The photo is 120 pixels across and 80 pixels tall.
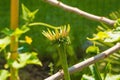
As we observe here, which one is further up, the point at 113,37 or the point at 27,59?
the point at 27,59

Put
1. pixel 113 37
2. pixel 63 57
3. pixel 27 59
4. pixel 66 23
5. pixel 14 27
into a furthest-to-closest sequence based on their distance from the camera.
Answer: pixel 66 23, pixel 27 59, pixel 14 27, pixel 113 37, pixel 63 57

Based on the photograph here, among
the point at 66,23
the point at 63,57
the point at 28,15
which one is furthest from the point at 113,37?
the point at 66,23

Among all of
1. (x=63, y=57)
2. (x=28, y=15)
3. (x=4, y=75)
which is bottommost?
(x=63, y=57)

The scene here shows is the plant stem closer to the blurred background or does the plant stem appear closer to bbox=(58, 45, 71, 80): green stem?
bbox=(58, 45, 71, 80): green stem

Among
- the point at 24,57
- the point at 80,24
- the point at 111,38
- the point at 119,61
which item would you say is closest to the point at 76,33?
the point at 80,24

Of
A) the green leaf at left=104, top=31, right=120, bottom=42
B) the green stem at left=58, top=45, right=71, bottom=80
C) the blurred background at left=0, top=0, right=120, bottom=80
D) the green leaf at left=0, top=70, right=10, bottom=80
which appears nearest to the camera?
the green stem at left=58, top=45, right=71, bottom=80

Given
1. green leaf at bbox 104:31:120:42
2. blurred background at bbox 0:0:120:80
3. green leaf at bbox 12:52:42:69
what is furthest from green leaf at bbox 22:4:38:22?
blurred background at bbox 0:0:120:80

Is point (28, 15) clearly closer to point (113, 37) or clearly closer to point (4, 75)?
point (4, 75)

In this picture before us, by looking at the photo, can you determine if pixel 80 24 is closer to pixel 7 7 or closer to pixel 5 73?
pixel 7 7
